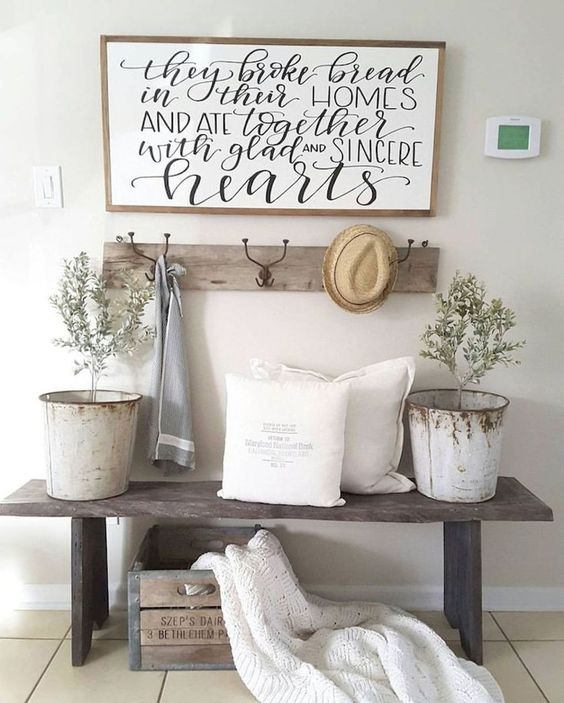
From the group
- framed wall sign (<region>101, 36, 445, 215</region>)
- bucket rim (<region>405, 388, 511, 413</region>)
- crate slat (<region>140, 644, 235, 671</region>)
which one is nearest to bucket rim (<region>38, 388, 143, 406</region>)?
framed wall sign (<region>101, 36, 445, 215</region>)

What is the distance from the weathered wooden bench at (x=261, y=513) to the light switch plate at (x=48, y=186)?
2.66ft

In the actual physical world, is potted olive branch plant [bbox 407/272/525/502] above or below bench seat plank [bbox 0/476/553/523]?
above

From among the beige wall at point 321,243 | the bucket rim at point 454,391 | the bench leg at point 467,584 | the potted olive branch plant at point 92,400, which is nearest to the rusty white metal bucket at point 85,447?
the potted olive branch plant at point 92,400

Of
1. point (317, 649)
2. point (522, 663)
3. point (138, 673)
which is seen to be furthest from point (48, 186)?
point (522, 663)

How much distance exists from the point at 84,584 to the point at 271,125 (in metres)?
1.35

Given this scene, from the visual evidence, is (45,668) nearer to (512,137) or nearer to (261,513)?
(261,513)

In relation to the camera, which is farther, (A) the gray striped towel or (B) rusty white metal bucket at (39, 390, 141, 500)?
(A) the gray striped towel

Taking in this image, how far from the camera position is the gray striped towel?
195cm

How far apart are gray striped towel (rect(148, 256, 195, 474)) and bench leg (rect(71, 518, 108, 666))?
28 centimetres

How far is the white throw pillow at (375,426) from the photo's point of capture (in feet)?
6.10

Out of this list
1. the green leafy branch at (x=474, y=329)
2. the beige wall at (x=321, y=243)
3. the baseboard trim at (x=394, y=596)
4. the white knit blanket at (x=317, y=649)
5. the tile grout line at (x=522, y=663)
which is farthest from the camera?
the baseboard trim at (x=394, y=596)

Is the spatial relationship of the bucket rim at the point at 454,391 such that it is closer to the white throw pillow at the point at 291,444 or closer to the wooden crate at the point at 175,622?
the white throw pillow at the point at 291,444

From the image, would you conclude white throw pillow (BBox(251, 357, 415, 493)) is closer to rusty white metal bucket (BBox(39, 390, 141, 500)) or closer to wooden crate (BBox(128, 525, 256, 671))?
wooden crate (BBox(128, 525, 256, 671))

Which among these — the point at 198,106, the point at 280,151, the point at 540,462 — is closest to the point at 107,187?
the point at 198,106
